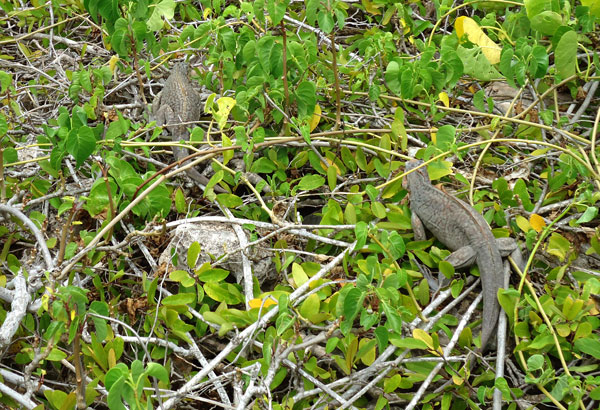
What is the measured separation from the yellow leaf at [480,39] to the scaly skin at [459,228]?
3.19 feet

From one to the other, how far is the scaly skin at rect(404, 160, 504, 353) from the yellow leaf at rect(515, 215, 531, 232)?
174mm

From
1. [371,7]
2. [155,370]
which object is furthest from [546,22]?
[155,370]

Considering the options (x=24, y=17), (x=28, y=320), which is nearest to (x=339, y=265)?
(x=28, y=320)

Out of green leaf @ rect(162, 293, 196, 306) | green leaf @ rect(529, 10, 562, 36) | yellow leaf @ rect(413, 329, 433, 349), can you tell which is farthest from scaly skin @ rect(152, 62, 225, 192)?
green leaf @ rect(529, 10, 562, 36)

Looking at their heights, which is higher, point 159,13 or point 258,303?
point 159,13

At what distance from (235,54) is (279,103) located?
0.59 metres

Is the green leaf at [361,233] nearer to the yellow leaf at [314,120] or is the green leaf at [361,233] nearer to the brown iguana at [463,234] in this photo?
the brown iguana at [463,234]

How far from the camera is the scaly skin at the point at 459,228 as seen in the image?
3133 millimetres

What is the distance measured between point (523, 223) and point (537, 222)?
0.07 metres

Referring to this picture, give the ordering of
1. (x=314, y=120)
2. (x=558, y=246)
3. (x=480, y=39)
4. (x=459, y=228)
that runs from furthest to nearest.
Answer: (x=480, y=39) → (x=314, y=120) → (x=459, y=228) → (x=558, y=246)

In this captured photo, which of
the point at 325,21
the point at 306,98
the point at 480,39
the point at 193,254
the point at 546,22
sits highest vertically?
the point at 325,21

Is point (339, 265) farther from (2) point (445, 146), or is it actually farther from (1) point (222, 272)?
(2) point (445, 146)

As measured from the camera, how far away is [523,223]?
11.2ft

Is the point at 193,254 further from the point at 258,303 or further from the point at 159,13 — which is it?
the point at 159,13
